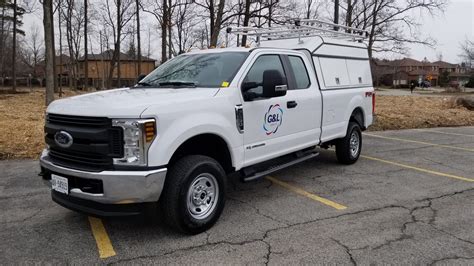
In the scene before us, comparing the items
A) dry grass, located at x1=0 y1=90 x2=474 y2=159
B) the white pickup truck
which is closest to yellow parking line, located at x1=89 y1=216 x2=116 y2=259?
the white pickup truck

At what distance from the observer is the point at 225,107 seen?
4402 millimetres

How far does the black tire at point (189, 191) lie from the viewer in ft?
12.7

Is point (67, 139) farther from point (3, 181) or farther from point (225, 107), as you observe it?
point (3, 181)

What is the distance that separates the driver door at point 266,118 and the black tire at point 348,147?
190cm

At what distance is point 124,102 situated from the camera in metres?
3.80

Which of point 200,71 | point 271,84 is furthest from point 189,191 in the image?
point 200,71

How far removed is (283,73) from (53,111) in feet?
9.90

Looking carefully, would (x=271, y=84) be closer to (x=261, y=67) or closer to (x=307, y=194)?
(x=261, y=67)

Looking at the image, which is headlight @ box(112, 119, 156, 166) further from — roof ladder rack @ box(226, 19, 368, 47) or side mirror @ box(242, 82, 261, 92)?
roof ladder rack @ box(226, 19, 368, 47)

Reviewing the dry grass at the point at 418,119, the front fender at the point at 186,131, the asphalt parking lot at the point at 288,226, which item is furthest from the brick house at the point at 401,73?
the front fender at the point at 186,131

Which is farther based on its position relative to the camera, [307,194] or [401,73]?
[401,73]

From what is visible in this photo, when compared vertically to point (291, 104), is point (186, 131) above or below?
below

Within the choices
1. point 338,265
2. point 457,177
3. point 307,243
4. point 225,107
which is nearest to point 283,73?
point 225,107

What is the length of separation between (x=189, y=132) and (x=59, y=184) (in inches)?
54.9
